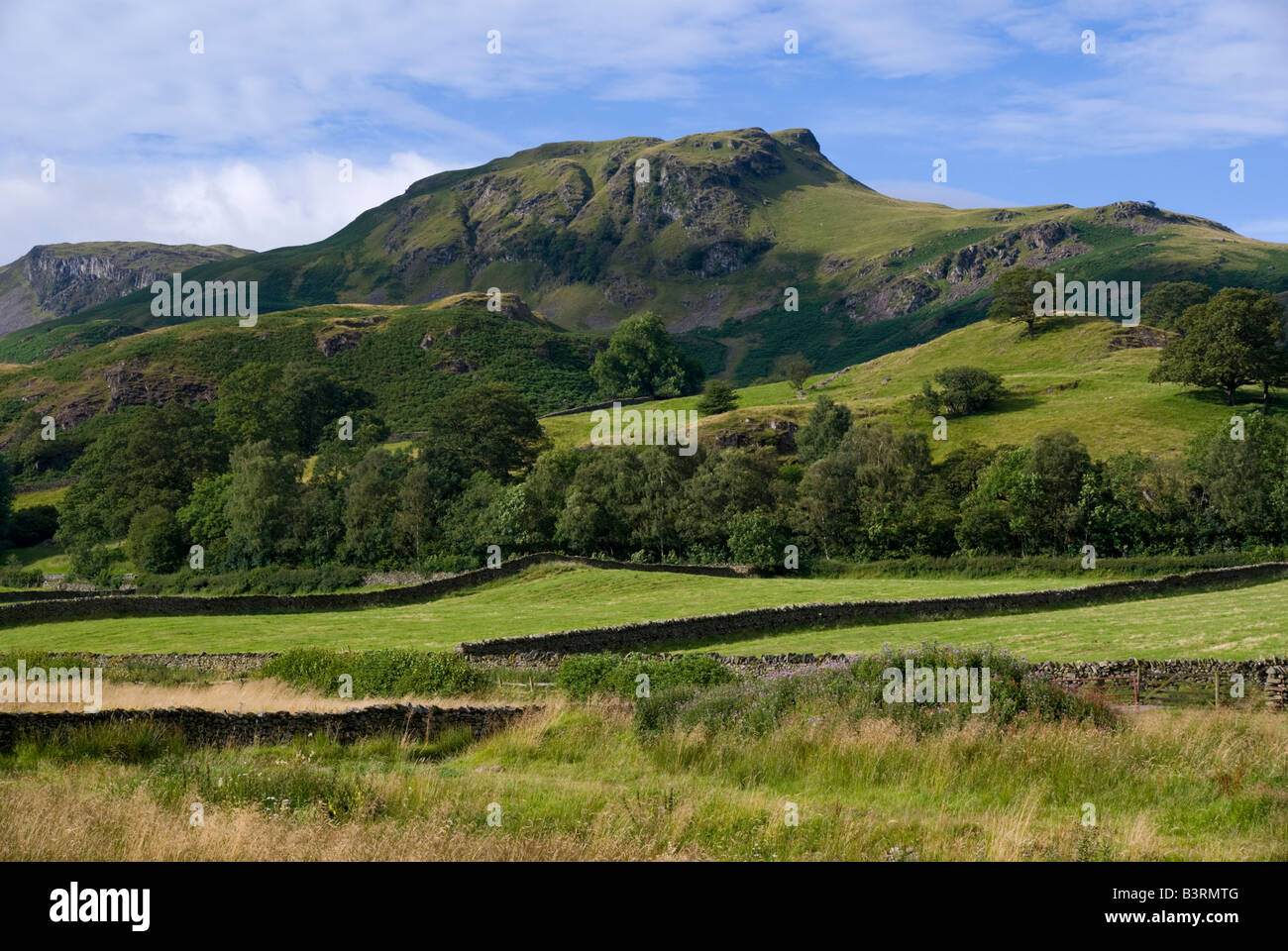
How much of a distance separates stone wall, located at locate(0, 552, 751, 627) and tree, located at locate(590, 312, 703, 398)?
274 feet

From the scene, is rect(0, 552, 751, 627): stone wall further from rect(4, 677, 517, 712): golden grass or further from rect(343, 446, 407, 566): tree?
rect(4, 677, 517, 712): golden grass

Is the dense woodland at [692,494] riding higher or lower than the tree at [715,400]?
lower

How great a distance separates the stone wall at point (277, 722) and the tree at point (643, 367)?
122 meters

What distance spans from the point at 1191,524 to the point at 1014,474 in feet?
36.0

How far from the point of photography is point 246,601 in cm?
5056

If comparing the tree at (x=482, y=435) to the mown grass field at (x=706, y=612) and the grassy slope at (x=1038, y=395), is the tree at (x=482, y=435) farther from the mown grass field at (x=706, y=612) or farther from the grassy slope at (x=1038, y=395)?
the mown grass field at (x=706, y=612)

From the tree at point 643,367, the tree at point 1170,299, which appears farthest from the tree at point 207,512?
the tree at point 1170,299

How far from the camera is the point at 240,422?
4614 inches

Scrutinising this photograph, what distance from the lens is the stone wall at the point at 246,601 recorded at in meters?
47.3

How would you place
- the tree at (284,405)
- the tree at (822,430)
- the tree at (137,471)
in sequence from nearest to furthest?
1. the tree at (822,430)
2. the tree at (137,471)
3. the tree at (284,405)

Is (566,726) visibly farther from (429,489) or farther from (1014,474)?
(429,489)

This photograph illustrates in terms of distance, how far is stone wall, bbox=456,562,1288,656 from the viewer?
3285cm

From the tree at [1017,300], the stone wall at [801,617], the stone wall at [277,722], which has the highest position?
the tree at [1017,300]
